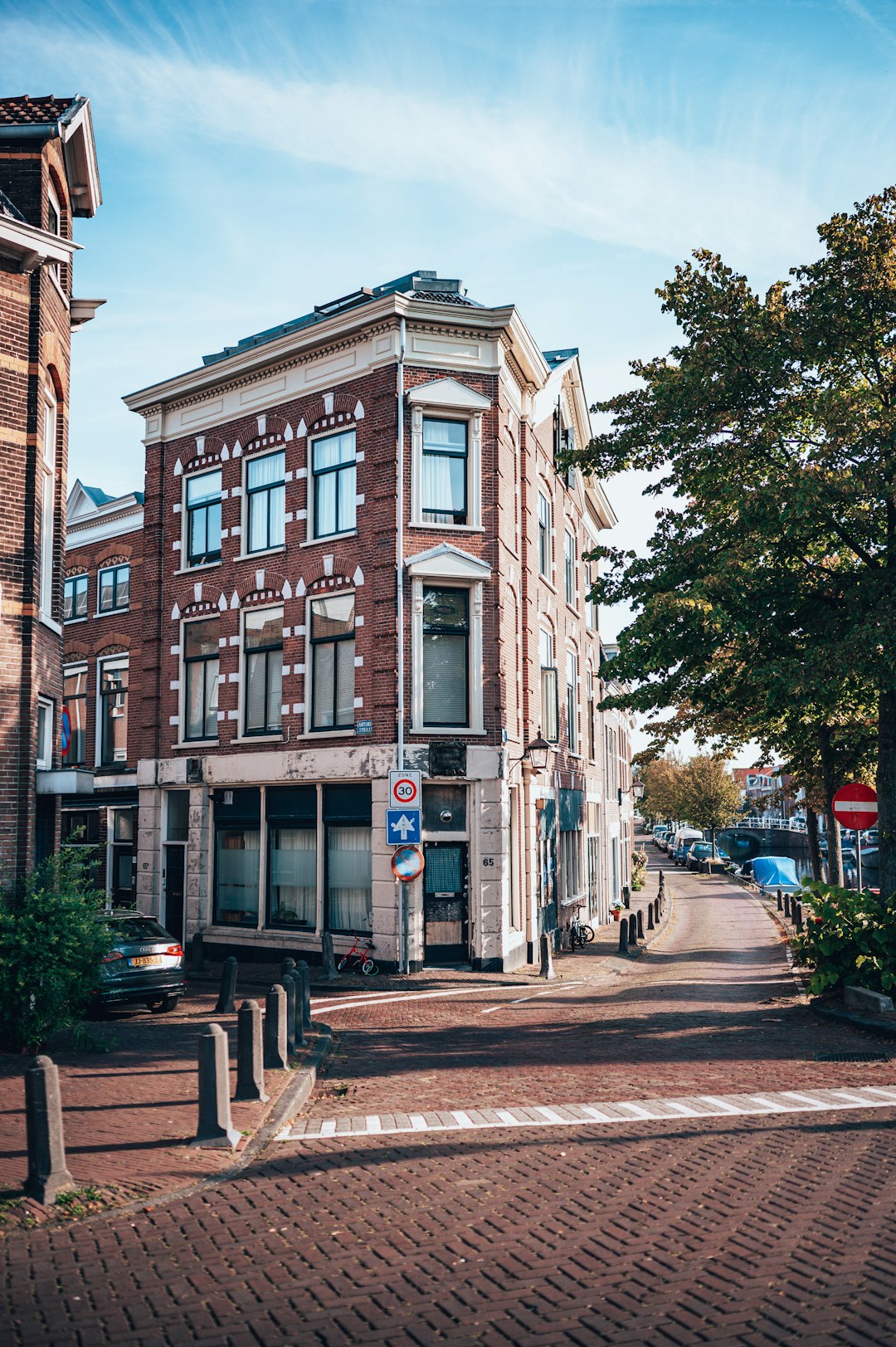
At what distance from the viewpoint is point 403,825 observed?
19781mm

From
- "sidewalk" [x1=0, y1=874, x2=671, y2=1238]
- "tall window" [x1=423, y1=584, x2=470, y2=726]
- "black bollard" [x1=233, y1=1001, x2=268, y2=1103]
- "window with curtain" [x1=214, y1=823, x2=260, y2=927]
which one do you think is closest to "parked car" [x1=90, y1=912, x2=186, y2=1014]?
"sidewalk" [x1=0, y1=874, x2=671, y2=1238]

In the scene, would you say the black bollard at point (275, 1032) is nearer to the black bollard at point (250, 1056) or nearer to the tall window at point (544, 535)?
the black bollard at point (250, 1056)

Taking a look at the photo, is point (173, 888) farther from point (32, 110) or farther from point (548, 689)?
point (32, 110)

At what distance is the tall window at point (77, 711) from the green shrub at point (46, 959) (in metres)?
16.9

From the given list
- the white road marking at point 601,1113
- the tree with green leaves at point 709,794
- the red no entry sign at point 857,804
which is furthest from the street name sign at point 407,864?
the tree with green leaves at point 709,794

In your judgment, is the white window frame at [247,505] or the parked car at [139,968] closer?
the parked car at [139,968]

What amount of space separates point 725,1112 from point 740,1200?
253cm

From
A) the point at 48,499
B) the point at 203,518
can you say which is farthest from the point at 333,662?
the point at 48,499

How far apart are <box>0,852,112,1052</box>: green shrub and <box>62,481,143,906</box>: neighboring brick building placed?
14473 millimetres

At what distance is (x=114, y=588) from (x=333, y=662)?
8973 millimetres

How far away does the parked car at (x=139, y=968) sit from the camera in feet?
49.2

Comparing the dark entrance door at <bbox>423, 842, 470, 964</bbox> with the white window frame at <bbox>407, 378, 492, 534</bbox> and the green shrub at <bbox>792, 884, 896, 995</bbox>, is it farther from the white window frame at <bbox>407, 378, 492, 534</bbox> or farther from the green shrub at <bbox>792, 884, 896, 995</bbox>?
the green shrub at <bbox>792, 884, 896, 995</bbox>

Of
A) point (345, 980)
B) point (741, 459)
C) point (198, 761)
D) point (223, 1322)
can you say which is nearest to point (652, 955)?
point (345, 980)

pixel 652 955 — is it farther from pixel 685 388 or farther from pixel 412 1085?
pixel 412 1085
